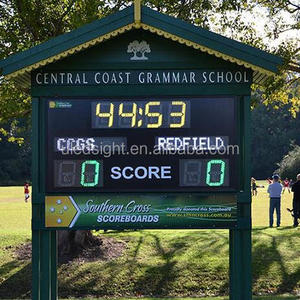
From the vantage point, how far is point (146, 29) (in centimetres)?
914

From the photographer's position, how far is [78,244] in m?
15.7

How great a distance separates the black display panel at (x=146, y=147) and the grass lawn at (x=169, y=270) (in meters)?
4.27

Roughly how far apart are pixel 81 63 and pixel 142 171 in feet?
6.95

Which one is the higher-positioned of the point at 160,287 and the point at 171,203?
the point at 171,203

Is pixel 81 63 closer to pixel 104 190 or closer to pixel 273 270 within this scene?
pixel 104 190

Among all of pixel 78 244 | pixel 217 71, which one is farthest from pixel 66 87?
pixel 78 244

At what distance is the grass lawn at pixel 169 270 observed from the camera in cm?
1330

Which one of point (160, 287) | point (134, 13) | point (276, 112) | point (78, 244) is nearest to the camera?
point (134, 13)

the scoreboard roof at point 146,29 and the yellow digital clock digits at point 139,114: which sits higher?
the scoreboard roof at point 146,29

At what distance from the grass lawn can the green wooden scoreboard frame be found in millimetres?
3726

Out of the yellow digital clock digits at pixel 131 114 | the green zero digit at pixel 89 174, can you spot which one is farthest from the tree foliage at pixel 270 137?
the green zero digit at pixel 89 174

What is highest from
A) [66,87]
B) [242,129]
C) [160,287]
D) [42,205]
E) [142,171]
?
[66,87]

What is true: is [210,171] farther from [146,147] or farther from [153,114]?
[153,114]

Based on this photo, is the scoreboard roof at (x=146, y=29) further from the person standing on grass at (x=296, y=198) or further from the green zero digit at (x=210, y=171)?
the person standing on grass at (x=296, y=198)
